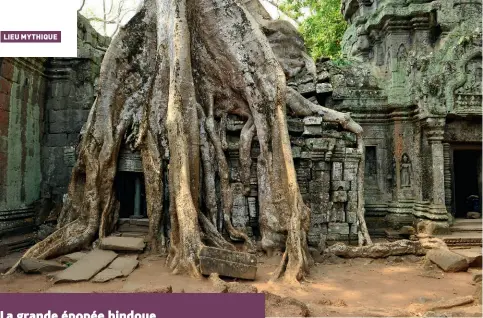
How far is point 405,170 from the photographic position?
7.34 m

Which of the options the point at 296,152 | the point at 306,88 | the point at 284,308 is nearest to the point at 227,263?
the point at 284,308

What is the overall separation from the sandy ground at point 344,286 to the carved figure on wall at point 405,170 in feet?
8.09

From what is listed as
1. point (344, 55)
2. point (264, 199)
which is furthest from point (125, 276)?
point (344, 55)

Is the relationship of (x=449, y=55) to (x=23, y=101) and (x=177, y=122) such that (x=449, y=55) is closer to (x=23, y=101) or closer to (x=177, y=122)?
(x=177, y=122)

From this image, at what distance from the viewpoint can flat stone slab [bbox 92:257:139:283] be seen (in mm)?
4074

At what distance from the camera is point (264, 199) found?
211 inches

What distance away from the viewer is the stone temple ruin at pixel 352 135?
6141 mm

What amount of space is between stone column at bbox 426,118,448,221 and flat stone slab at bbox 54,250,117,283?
5418 mm

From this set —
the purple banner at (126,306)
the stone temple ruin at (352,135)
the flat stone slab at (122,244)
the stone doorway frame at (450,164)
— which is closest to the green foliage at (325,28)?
the stone temple ruin at (352,135)

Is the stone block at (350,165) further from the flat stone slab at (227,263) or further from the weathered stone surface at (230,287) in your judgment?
the weathered stone surface at (230,287)

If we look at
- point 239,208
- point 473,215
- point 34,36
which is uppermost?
point 34,36

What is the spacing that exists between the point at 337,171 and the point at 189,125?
2.56 metres

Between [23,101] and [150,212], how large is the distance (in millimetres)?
3560

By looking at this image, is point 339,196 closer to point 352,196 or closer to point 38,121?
point 352,196
